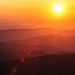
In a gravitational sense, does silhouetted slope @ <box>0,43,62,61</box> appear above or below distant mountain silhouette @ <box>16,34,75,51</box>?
above

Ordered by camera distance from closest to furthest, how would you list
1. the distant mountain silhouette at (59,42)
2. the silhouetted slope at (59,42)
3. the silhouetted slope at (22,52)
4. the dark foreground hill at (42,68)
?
the dark foreground hill at (42,68)
the silhouetted slope at (22,52)
the distant mountain silhouette at (59,42)
the silhouetted slope at (59,42)

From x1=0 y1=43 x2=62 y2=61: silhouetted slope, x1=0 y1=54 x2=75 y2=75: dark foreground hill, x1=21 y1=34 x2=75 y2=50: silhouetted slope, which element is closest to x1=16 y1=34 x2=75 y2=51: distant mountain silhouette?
x1=21 y1=34 x2=75 y2=50: silhouetted slope

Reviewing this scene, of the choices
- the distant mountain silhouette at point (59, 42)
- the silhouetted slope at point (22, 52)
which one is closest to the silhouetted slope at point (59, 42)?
the distant mountain silhouette at point (59, 42)

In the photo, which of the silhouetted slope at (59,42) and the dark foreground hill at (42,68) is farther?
the silhouetted slope at (59,42)

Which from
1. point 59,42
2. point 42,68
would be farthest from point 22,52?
point 59,42

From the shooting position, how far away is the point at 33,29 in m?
120

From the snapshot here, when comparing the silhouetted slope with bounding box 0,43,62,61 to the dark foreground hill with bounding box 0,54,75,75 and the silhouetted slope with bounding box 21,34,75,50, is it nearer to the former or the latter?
the silhouetted slope with bounding box 21,34,75,50

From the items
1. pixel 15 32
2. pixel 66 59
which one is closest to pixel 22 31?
pixel 15 32

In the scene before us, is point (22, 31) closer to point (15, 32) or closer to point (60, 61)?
point (15, 32)

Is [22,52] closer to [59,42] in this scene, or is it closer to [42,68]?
[42,68]

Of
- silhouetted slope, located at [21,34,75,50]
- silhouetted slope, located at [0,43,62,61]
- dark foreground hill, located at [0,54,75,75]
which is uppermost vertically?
dark foreground hill, located at [0,54,75,75]

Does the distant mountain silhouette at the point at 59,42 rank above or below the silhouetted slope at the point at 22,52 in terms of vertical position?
below

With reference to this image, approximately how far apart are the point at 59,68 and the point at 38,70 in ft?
8.20

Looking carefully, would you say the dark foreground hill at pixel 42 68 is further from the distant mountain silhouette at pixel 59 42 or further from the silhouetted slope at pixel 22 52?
the distant mountain silhouette at pixel 59 42
